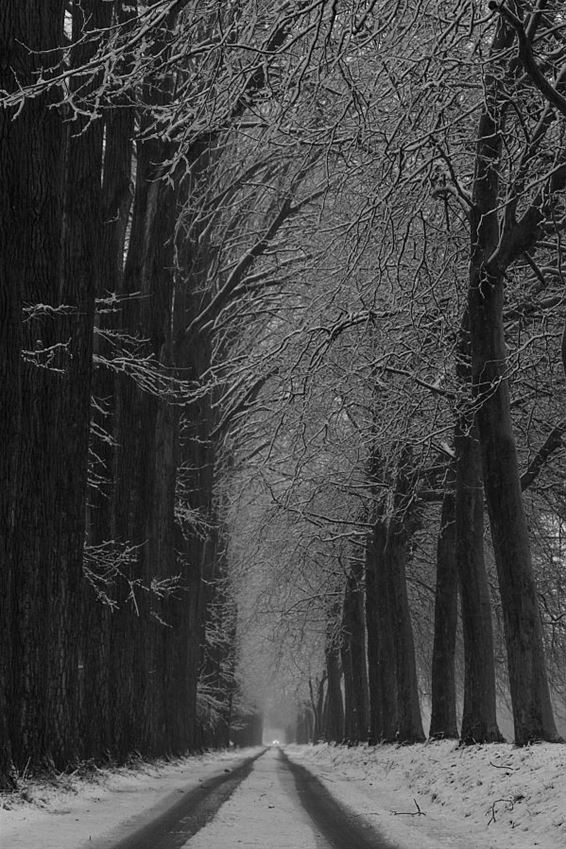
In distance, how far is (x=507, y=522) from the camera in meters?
12.2

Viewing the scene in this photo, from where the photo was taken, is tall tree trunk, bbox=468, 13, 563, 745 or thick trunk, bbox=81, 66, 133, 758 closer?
tall tree trunk, bbox=468, 13, 563, 745

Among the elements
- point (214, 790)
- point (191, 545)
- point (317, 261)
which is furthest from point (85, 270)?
point (191, 545)

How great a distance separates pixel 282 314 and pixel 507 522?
13534mm

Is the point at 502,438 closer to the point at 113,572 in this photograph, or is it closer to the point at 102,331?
the point at 102,331

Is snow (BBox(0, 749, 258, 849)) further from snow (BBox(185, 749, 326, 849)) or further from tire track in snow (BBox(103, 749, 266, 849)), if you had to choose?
snow (BBox(185, 749, 326, 849))

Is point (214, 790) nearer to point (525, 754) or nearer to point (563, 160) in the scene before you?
point (525, 754)

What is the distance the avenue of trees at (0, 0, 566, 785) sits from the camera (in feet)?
31.8

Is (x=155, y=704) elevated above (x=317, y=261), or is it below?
below

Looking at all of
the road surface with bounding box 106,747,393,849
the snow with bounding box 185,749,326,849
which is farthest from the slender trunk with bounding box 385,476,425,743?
the snow with bounding box 185,749,326,849

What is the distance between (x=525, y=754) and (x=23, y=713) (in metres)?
5.08

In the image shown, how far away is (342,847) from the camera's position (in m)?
6.71

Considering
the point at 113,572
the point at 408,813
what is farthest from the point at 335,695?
the point at 408,813

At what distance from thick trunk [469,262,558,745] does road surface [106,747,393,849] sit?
2.48m

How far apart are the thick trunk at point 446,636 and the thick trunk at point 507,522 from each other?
650 cm
